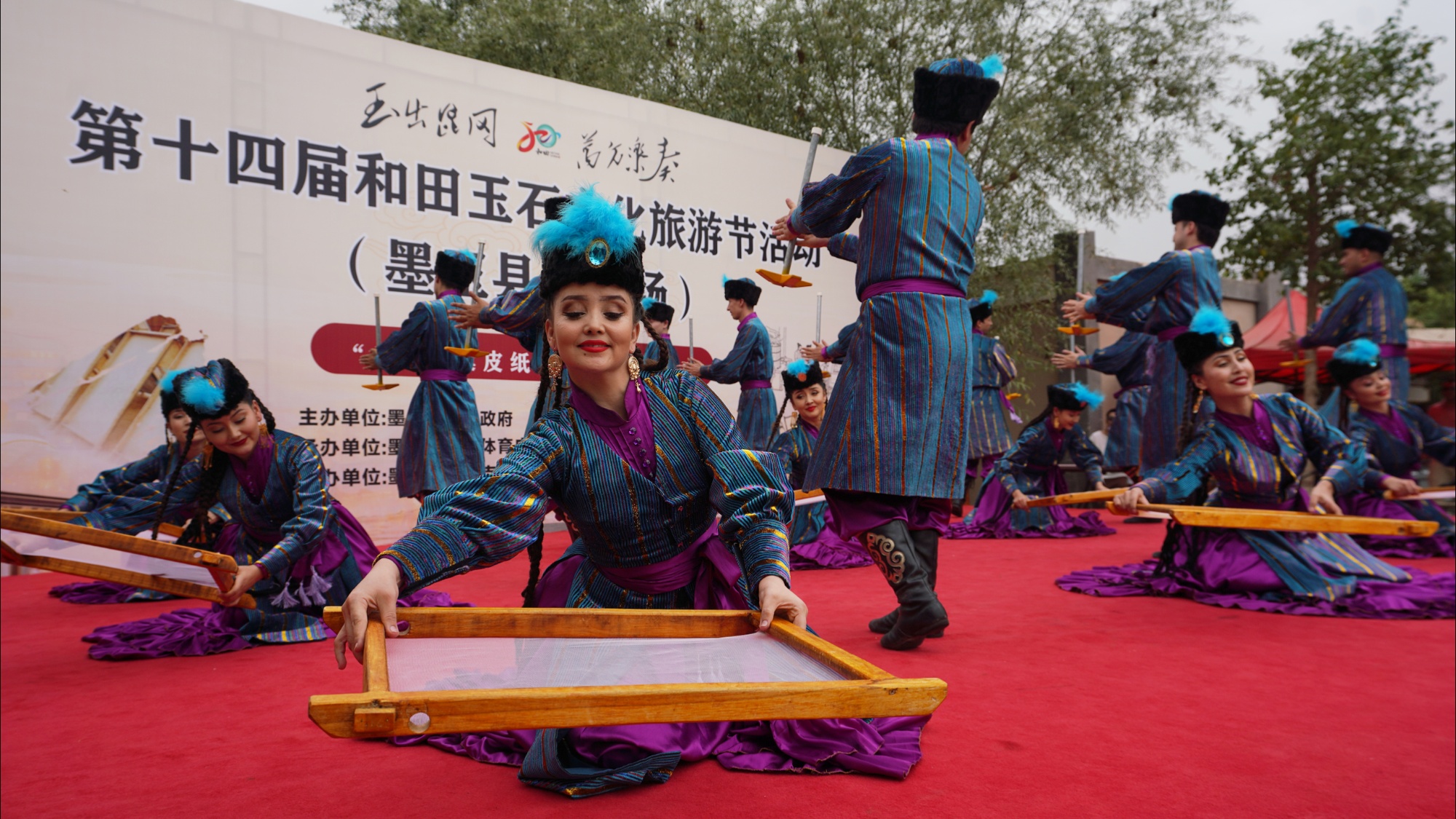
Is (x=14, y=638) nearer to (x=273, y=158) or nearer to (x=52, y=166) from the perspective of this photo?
(x=52, y=166)

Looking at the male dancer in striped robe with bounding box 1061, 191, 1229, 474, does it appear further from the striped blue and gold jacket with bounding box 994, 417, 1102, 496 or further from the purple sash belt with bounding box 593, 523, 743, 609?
the purple sash belt with bounding box 593, 523, 743, 609

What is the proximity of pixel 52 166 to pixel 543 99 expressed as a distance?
2.72 meters

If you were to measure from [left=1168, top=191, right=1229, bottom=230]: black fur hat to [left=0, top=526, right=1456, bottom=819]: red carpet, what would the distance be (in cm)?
194

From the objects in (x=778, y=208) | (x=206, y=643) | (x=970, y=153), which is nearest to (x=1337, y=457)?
(x=206, y=643)

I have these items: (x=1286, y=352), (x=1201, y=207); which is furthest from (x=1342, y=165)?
(x=1201, y=207)

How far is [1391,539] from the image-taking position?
5.02m

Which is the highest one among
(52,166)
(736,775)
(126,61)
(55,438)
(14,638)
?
(126,61)

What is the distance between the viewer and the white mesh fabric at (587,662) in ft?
3.85

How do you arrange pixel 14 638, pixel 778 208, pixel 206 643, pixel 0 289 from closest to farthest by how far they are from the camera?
pixel 206 643
pixel 14 638
pixel 0 289
pixel 778 208

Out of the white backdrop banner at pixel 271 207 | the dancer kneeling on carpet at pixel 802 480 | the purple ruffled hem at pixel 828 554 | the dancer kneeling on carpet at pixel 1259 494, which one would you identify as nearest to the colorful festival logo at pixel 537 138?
the white backdrop banner at pixel 271 207

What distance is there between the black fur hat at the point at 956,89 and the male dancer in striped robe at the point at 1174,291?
1.58 m

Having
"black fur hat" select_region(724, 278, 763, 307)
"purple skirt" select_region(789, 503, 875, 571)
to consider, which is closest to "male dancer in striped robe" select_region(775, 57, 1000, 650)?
"purple skirt" select_region(789, 503, 875, 571)

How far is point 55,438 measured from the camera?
4.53 m

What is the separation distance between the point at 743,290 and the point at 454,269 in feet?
5.52
